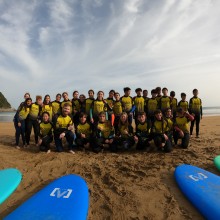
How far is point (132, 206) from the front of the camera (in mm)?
3037

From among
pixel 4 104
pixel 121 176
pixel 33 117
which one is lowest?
pixel 4 104

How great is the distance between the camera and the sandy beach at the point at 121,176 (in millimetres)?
2969

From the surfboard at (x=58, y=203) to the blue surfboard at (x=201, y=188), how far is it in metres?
1.52

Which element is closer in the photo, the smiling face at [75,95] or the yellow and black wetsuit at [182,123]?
the yellow and black wetsuit at [182,123]

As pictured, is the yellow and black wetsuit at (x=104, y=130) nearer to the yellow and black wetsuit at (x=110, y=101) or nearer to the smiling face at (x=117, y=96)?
the yellow and black wetsuit at (x=110, y=101)

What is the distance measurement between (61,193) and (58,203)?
28 centimetres

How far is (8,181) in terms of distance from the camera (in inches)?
143

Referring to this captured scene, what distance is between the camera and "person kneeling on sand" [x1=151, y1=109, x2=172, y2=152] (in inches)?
208

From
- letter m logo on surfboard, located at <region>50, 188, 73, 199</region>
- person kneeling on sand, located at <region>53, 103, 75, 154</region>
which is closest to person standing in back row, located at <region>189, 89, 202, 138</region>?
person kneeling on sand, located at <region>53, 103, 75, 154</region>

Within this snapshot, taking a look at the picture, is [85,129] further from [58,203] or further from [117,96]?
[58,203]

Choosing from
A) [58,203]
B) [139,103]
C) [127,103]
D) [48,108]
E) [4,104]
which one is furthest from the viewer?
[4,104]

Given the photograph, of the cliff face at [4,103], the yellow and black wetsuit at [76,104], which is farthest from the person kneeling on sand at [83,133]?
the cliff face at [4,103]

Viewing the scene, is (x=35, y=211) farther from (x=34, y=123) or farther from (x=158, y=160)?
(x=34, y=123)

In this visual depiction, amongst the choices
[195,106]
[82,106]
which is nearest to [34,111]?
[82,106]
